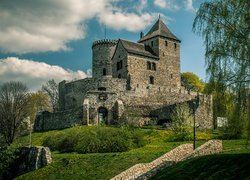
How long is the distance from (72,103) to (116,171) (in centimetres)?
2999

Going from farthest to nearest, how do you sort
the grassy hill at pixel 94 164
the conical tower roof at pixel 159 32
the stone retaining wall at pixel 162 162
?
the conical tower roof at pixel 159 32 → the grassy hill at pixel 94 164 → the stone retaining wall at pixel 162 162

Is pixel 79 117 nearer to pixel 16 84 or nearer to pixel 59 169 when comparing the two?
pixel 16 84

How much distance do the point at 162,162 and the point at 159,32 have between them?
40.7 meters

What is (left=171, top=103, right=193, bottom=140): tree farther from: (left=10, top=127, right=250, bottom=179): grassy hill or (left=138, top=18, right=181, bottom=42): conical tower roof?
(left=138, top=18, right=181, bottom=42): conical tower roof

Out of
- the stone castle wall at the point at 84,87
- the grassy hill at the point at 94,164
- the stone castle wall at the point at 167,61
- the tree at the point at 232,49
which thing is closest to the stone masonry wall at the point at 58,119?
the stone castle wall at the point at 84,87

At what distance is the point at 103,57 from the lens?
61656 mm

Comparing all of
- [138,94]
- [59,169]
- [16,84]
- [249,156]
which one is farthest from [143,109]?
[249,156]

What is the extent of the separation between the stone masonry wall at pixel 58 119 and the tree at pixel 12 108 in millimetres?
2390

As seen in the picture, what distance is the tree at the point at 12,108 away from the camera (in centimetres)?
4719

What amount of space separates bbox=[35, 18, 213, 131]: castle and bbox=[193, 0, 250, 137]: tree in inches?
1010

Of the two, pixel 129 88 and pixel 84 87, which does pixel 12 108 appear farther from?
pixel 129 88

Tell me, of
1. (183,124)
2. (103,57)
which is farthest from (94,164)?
(103,57)

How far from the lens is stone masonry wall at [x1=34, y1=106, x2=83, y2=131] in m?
47.6

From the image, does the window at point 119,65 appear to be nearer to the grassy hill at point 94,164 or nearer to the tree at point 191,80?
the tree at point 191,80
